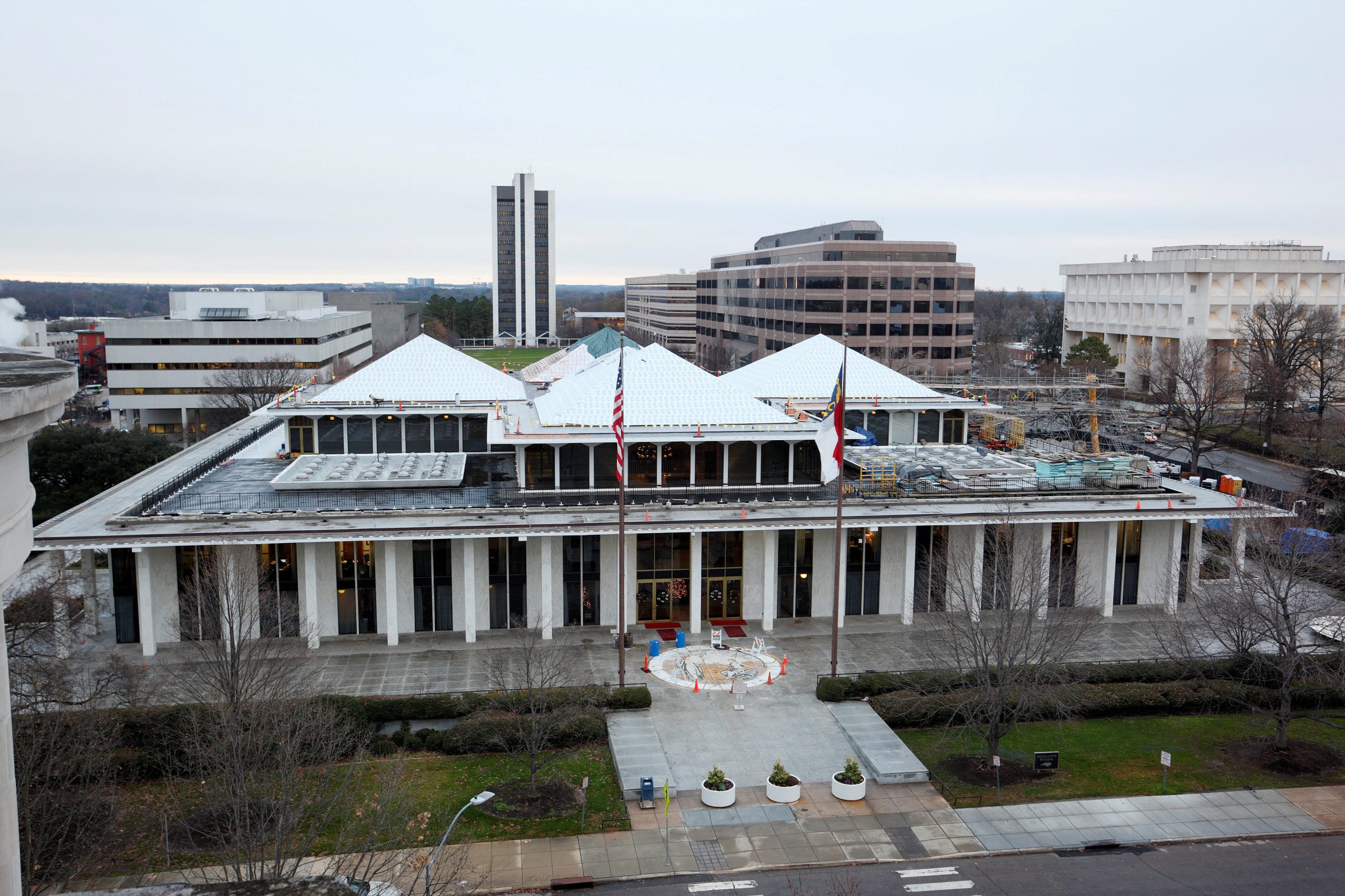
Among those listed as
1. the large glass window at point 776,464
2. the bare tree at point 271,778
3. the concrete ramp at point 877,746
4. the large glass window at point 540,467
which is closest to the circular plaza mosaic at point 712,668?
the concrete ramp at point 877,746

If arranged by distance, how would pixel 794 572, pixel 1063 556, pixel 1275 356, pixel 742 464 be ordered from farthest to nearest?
pixel 1275 356
pixel 742 464
pixel 1063 556
pixel 794 572

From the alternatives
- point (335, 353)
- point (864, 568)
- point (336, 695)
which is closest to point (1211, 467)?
point (864, 568)

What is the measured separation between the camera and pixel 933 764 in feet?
109

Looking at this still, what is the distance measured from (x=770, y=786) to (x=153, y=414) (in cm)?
11290

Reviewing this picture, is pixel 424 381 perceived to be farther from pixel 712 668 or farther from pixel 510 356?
pixel 510 356

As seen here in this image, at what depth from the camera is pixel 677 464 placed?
49.1 meters

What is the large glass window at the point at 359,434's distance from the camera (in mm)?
55219

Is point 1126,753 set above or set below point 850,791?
below

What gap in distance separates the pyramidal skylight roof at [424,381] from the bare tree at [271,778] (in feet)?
75.2

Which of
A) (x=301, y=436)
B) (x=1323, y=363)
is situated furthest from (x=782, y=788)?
(x=1323, y=363)

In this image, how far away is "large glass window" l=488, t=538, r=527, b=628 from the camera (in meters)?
43.7

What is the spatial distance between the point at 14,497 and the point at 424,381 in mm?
48776

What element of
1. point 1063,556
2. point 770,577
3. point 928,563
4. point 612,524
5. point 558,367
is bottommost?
point 770,577

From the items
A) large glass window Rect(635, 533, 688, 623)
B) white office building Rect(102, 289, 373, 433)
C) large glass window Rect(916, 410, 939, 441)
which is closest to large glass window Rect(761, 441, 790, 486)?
large glass window Rect(635, 533, 688, 623)
